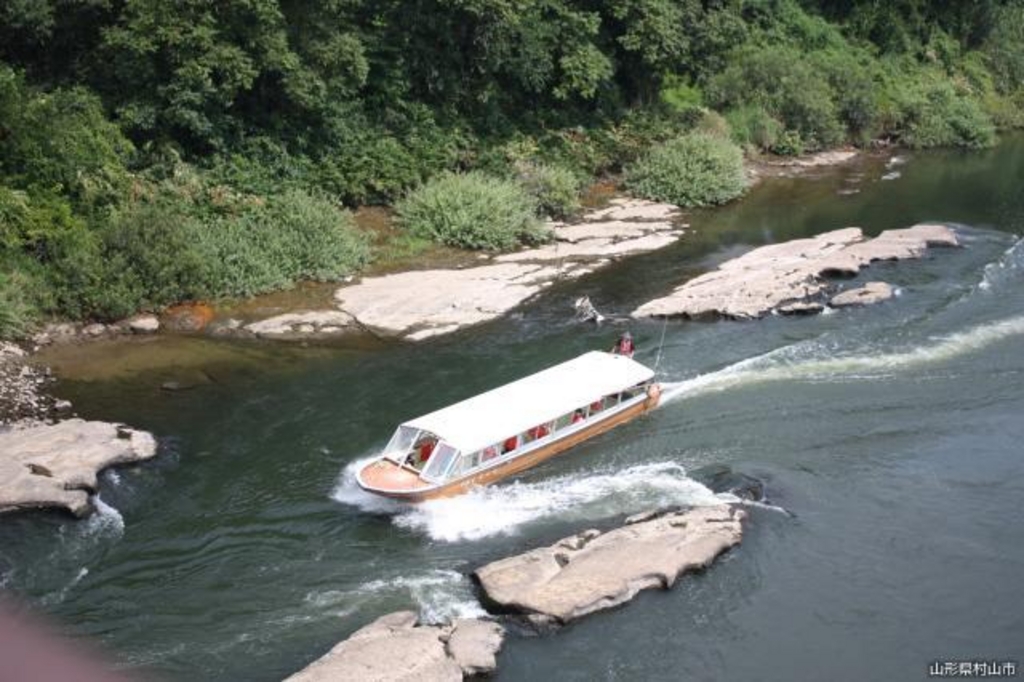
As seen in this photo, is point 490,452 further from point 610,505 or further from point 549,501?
point 610,505

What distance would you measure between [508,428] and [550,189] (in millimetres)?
21559

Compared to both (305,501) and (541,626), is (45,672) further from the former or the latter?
(541,626)

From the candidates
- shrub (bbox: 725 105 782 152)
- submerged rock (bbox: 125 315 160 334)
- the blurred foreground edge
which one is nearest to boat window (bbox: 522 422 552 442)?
the blurred foreground edge

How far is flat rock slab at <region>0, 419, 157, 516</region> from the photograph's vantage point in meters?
22.5

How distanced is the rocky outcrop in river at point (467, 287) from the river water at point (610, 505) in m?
1.20

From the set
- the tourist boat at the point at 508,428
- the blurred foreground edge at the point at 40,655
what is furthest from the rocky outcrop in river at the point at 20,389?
the tourist boat at the point at 508,428

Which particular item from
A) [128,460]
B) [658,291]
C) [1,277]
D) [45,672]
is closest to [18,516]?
[128,460]

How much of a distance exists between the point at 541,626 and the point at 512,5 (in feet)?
104

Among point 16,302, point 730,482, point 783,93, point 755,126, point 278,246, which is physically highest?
point 783,93

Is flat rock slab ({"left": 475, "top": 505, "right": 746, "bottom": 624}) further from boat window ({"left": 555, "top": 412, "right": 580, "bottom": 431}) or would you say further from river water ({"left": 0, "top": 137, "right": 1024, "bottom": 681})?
boat window ({"left": 555, "top": 412, "right": 580, "bottom": 431})

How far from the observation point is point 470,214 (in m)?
40.4

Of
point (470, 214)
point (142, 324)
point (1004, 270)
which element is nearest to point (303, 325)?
point (142, 324)

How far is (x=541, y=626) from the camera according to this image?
1897 centimetres

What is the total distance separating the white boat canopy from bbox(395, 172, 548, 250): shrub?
→ 42.9 ft
